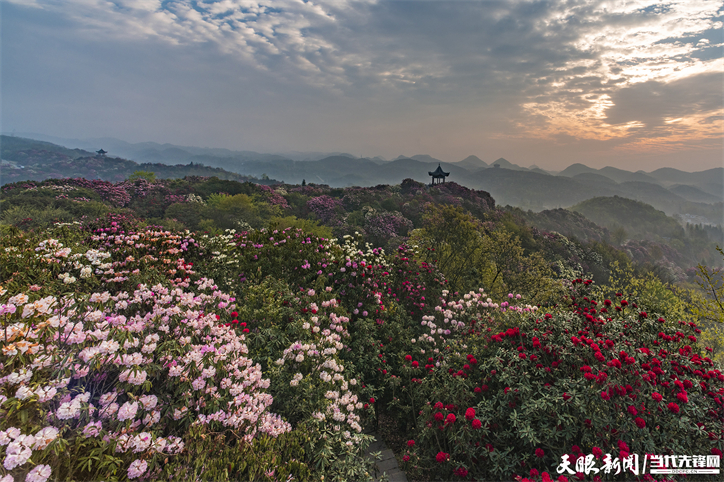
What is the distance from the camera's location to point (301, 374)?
3.76 m

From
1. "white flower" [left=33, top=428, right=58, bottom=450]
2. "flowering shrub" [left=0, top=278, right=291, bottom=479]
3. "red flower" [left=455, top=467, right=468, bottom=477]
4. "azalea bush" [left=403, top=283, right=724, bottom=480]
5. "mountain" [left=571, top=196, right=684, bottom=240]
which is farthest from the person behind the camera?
"mountain" [left=571, top=196, right=684, bottom=240]

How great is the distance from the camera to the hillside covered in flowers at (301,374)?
2.31 m

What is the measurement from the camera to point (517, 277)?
476 inches

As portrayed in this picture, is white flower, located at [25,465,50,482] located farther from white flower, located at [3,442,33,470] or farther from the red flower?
the red flower

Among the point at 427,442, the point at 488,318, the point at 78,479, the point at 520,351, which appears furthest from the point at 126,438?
the point at 488,318

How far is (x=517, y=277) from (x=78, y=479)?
43.2ft

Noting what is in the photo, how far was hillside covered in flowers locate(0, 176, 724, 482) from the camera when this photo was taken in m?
2.31

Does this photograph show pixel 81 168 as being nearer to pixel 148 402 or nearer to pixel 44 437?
pixel 148 402

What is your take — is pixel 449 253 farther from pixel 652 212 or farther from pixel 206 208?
pixel 652 212

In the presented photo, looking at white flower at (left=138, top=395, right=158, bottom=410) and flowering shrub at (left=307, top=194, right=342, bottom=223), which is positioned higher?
flowering shrub at (left=307, top=194, right=342, bottom=223)

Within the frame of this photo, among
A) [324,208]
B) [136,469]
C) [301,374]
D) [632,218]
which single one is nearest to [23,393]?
[136,469]

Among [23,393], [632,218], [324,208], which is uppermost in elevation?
[632,218]

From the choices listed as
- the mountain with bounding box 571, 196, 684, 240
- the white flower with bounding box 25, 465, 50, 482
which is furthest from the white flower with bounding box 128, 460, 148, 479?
the mountain with bounding box 571, 196, 684, 240

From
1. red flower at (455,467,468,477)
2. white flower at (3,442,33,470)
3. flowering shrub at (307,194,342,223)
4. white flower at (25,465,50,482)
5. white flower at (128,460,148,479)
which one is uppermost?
flowering shrub at (307,194,342,223)
